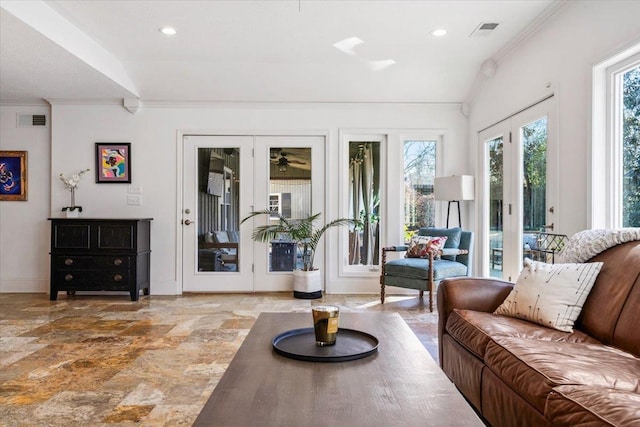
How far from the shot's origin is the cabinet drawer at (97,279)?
4.91 metres

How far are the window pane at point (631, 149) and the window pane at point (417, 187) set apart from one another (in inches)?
105

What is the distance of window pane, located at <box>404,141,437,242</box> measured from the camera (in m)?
5.42

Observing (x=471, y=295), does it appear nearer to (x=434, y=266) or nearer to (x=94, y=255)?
(x=434, y=266)

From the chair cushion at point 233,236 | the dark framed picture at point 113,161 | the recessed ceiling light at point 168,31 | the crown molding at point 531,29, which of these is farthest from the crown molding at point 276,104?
the chair cushion at point 233,236

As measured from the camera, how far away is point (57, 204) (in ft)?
17.4

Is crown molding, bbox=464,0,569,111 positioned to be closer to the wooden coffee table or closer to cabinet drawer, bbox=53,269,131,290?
the wooden coffee table

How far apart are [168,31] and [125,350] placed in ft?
8.60

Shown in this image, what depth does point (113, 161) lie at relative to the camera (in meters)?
5.30

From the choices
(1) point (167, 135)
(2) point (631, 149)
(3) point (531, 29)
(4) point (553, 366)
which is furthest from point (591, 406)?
(1) point (167, 135)

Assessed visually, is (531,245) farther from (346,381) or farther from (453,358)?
→ (346,381)

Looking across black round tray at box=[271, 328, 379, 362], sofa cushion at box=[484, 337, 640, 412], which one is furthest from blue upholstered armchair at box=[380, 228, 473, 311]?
black round tray at box=[271, 328, 379, 362]

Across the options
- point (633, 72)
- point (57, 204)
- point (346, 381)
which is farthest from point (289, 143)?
point (346, 381)

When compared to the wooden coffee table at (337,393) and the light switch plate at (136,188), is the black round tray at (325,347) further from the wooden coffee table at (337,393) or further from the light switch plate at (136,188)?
the light switch plate at (136,188)

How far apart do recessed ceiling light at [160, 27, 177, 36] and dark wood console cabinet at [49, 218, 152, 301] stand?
200cm
